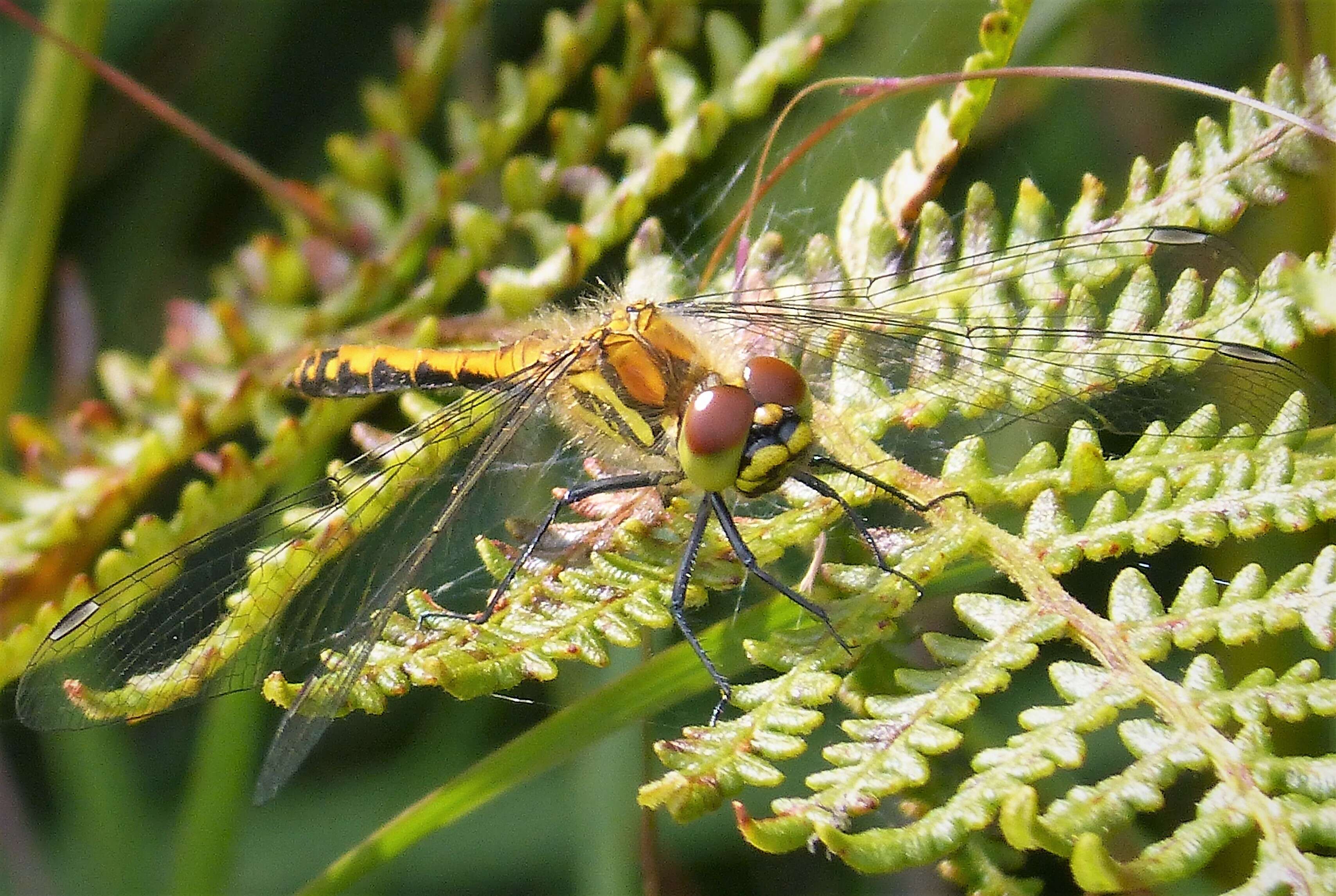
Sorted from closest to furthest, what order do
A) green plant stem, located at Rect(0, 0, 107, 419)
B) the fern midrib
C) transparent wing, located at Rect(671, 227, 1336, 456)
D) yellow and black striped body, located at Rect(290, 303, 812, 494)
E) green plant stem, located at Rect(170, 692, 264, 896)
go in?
1. the fern midrib
2. transparent wing, located at Rect(671, 227, 1336, 456)
3. yellow and black striped body, located at Rect(290, 303, 812, 494)
4. green plant stem, located at Rect(170, 692, 264, 896)
5. green plant stem, located at Rect(0, 0, 107, 419)

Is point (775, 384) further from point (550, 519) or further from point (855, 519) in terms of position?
point (550, 519)

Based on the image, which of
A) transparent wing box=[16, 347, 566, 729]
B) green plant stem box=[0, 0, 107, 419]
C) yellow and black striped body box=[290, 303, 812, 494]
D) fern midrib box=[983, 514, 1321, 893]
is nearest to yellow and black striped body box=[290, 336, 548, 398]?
yellow and black striped body box=[290, 303, 812, 494]

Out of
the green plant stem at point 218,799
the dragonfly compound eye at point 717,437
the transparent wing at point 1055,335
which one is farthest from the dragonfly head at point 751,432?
the green plant stem at point 218,799

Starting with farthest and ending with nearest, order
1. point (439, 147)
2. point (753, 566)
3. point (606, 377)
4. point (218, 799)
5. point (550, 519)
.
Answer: point (439, 147)
point (218, 799)
point (606, 377)
point (550, 519)
point (753, 566)

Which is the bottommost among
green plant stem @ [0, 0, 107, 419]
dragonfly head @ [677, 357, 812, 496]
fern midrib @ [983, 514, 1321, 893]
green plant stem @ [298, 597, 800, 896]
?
fern midrib @ [983, 514, 1321, 893]

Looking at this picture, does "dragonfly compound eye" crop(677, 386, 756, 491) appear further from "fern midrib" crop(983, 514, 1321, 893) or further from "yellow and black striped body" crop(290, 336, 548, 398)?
"yellow and black striped body" crop(290, 336, 548, 398)

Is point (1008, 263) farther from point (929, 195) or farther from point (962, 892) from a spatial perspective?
point (962, 892)

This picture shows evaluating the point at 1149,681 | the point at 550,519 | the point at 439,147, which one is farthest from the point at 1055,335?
the point at 439,147

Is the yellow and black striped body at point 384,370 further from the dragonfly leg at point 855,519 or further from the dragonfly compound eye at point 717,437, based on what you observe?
the dragonfly leg at point 855,519
